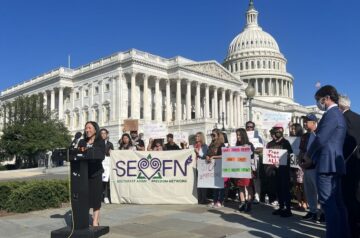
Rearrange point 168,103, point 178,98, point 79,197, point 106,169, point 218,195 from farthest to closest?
point 168,103 < point 178,98 < point 106,169 < point 218,195 < point 79,197

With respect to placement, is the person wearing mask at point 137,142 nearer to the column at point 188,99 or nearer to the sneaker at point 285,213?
the sneaker at point 285,213

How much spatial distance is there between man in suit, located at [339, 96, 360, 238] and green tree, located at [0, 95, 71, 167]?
5212 centimetres

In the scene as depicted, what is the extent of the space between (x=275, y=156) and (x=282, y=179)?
589mm

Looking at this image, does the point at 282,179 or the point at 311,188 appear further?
the point at 282,179

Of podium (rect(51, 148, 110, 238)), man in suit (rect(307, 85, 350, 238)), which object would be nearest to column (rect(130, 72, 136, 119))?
podium (rect(51, 148, 110, 238))

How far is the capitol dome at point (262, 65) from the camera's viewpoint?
124m

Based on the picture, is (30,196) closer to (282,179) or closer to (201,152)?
(201,152)

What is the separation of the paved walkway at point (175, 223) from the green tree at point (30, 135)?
45.8m

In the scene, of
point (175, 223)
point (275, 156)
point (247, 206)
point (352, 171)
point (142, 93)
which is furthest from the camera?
point (142, 93)

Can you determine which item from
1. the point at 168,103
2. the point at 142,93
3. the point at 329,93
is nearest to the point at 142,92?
the point at 142,93

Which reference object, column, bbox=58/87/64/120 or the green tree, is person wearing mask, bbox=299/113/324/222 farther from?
column, bbox=58/87/64/120

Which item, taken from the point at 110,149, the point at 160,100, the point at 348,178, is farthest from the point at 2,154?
the point at 348,178

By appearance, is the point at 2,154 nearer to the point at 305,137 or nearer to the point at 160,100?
the point at 160,100

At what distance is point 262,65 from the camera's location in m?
126
